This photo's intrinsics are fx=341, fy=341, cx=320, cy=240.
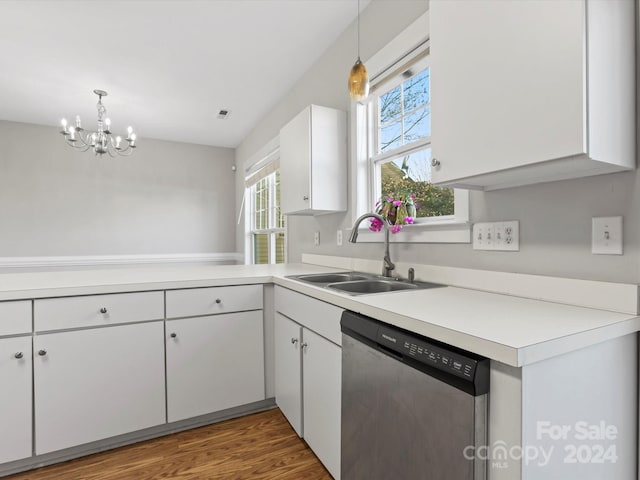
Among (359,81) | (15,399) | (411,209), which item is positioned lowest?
(15,399)

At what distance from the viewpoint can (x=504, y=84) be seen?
0.98m

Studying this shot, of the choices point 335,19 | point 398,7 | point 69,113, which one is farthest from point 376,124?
point 69,113

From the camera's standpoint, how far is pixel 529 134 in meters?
0.93

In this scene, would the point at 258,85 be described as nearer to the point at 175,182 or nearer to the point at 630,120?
the point at 175,182

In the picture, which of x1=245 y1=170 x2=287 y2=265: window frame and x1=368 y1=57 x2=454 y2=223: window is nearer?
x1=368 y1=57 x2=454 y2=223: window

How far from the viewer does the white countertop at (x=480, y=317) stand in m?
0.72

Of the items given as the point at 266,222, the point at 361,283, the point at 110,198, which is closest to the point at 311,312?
the point at 361,283

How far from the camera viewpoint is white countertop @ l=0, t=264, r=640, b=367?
720 millimetres

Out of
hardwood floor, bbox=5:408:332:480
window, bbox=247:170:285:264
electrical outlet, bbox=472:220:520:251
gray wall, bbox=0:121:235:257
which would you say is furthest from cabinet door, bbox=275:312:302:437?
gray wall, bbox=0:121:235:257

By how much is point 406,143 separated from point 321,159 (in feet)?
1.88

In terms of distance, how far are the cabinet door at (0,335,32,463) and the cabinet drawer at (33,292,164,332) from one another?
0.38 ft

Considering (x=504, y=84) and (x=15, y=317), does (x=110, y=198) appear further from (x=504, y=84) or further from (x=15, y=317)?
(x=504, y=84)

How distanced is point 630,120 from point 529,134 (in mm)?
288

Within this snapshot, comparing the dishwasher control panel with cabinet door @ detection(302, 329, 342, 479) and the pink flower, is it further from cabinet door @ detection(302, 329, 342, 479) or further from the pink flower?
the pink flower
